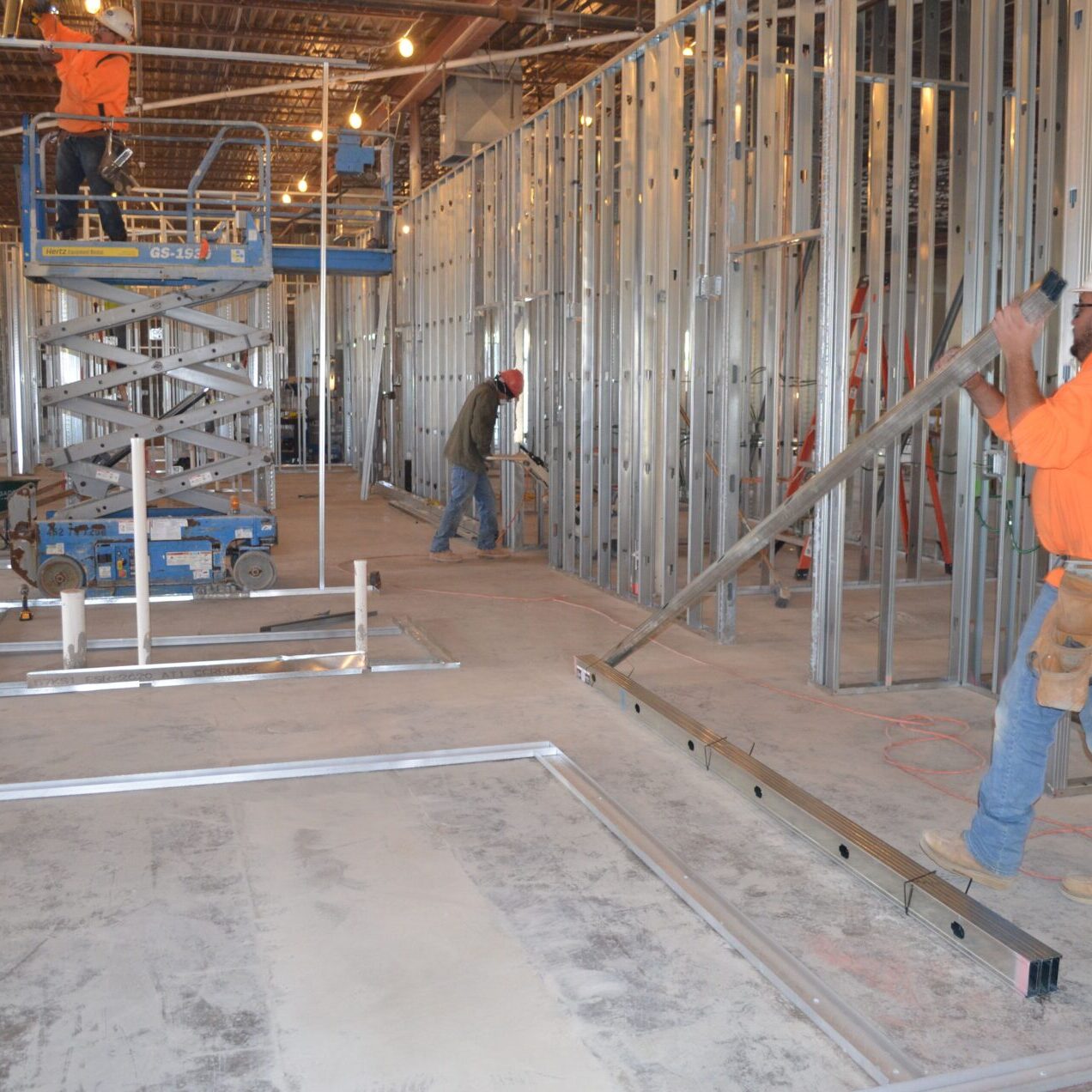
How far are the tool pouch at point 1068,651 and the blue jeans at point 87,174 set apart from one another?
282 inches

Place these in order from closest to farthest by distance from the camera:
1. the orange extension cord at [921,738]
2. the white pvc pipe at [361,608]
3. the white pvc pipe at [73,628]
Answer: the orange extension cord at [921,738], the white pvc pipe at [73,628], the white pvc pipe at [361,608]

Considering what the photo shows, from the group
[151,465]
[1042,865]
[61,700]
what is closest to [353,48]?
[151,465]

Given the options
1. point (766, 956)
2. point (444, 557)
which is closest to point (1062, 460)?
point (766, 956)

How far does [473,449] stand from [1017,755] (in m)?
7.14

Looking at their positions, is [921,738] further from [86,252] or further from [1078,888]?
[86,252]

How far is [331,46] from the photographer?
Result: 48.4 feet

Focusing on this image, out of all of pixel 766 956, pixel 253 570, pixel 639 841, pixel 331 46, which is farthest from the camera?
pixel 331 46

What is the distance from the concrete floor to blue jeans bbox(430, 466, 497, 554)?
4.32 meters

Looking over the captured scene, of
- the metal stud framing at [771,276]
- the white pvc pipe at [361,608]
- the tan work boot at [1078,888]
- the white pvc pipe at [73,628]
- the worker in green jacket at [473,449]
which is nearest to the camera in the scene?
the tan work boot at [1078,888]

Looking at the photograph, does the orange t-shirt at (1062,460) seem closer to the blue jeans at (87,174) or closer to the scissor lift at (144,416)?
the scissor lift at (144,416)

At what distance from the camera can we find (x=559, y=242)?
32.1ft

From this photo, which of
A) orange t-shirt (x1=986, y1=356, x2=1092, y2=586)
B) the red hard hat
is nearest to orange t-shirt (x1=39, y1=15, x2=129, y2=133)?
the red hard hat

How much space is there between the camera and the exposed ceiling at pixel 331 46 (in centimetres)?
1245

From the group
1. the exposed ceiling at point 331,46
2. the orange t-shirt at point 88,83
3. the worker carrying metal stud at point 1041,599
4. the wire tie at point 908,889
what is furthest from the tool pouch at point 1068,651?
the exposed ceiling at point 331,46
